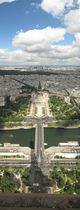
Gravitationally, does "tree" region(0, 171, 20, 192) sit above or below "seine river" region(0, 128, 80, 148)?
below

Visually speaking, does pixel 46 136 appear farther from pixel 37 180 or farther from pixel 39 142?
pixel 37 180

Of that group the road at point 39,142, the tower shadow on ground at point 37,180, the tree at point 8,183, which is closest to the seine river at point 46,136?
the road at point 39,142

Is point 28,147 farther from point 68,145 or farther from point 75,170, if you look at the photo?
point 75,170

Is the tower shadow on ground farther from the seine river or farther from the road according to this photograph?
the seine river

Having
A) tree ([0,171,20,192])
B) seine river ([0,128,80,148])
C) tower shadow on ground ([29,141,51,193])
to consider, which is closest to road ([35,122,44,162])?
seine river ([0,128,80,148])

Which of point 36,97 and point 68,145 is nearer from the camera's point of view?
point 68,145

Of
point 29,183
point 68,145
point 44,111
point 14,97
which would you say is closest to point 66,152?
point 68,145

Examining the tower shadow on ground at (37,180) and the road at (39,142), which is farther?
the road at (39,142)

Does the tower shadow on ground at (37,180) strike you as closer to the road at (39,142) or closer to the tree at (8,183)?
the tree at (8,183)

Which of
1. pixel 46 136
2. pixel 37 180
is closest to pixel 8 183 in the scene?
pixel 37 180
